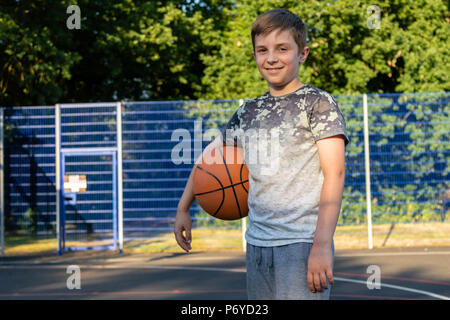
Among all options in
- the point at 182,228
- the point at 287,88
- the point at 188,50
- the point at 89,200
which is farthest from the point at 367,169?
the point at 287,88

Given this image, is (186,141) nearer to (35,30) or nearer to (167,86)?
(35,30)

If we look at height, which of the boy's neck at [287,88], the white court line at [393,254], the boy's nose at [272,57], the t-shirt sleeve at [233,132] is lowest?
the white court line at [393,254]

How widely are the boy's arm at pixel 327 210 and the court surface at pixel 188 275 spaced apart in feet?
16.5

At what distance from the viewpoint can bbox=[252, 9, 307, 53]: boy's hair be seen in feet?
8.97

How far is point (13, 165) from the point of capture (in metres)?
13.1

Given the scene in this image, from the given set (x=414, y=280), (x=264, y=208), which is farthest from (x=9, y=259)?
(x=264, y=208)

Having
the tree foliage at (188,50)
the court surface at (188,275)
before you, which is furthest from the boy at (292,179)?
the tree foliage at (188,50)

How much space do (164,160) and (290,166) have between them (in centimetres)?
1054

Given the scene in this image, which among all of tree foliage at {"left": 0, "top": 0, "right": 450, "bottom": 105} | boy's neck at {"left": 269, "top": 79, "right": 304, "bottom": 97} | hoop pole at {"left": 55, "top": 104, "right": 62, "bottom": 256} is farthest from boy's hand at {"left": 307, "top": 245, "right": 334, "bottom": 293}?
tree foliage at {"left": 0, "top": 0, "right": 450, "bottom": 105}

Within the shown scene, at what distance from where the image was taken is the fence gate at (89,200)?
1295cm

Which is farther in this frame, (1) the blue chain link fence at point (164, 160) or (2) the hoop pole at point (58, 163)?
(1) the blue chain link fence at point (164, 160)

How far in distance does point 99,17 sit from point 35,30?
3.64 m

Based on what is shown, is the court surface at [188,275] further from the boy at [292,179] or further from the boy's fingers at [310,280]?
the boy's fingers at [310,280]

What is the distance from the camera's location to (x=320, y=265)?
242 centimetres
